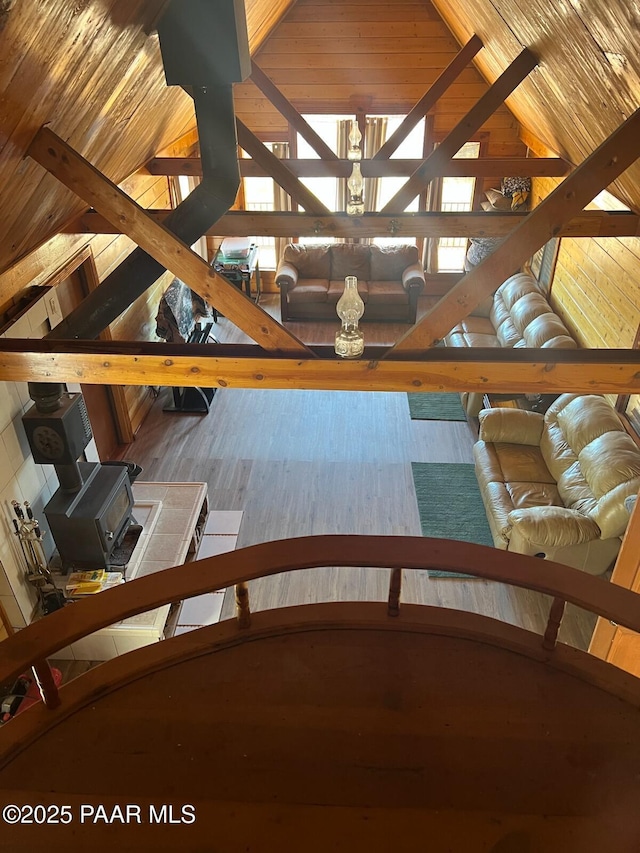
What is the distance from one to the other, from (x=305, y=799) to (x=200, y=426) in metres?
5.67

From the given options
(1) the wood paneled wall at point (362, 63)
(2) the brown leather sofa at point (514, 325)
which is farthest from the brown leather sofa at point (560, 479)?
(1) the wood paneled wall at point (362, 63)

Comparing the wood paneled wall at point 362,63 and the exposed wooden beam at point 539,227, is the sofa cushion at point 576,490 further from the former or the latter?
the wood paneled wall at point 362,63

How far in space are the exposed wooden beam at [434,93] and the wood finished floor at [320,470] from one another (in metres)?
2.75

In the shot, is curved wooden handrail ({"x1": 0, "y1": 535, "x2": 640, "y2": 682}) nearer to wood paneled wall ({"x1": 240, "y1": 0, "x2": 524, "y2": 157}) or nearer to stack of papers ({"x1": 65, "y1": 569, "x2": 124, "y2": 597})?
stack of papers ({"x1": 65, "y1": 569, "x2": 124, "y2": 597})

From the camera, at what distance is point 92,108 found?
3.10 m

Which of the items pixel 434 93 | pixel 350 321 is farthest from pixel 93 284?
pixel 434 93

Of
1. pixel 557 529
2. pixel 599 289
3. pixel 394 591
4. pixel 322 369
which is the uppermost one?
pixel 599 289

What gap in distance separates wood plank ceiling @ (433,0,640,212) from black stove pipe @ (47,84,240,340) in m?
1.64

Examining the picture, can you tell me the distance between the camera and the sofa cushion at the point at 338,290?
8766 mm

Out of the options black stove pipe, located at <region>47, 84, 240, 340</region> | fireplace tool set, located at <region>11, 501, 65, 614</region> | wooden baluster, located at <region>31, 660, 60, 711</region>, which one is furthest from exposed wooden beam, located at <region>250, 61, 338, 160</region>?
wooden baluster, located at <region>31, 660, 60, 711</region>

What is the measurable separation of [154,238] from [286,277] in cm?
586

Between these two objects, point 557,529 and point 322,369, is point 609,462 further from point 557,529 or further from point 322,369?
point 322,369

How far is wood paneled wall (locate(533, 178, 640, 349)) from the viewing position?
536cm

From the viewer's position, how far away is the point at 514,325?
7.37 m
